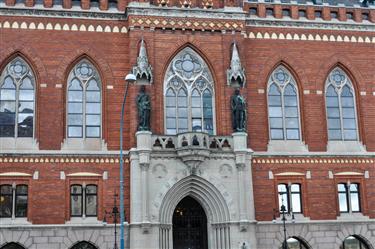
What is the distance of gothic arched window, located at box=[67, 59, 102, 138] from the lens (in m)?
32.8

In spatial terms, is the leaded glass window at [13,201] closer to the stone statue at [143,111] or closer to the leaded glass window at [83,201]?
the leaded glass window at [83,201]

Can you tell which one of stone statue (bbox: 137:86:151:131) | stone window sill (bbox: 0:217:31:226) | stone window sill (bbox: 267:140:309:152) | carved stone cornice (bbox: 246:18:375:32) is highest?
carved stone cornice (bbox: 246:18:375:32)

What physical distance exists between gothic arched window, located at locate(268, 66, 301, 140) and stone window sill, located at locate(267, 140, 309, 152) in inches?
9.3

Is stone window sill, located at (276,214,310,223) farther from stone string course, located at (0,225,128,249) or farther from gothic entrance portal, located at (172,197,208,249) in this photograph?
stone string course, located at (0,225,128,249)

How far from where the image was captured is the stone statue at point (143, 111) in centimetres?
3169

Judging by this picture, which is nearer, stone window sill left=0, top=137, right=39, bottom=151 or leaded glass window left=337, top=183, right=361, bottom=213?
stone window sill left=0, top=137, right=39, bottom=151

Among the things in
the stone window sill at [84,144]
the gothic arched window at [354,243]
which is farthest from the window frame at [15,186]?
the gothic arched window at [354,243]

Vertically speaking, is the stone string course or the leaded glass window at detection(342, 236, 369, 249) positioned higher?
the stone string course

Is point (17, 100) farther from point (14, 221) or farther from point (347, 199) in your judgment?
point (347, 199)

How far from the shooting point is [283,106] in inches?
1396

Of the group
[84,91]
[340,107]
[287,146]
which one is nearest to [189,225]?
[287,146]

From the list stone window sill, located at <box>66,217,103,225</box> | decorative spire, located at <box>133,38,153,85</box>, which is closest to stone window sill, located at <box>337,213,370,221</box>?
decorative spire, located at <box>133,38,153,85</box>

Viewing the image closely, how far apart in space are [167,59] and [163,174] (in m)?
6.41

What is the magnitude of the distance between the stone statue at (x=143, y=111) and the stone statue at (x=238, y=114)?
455 cm
